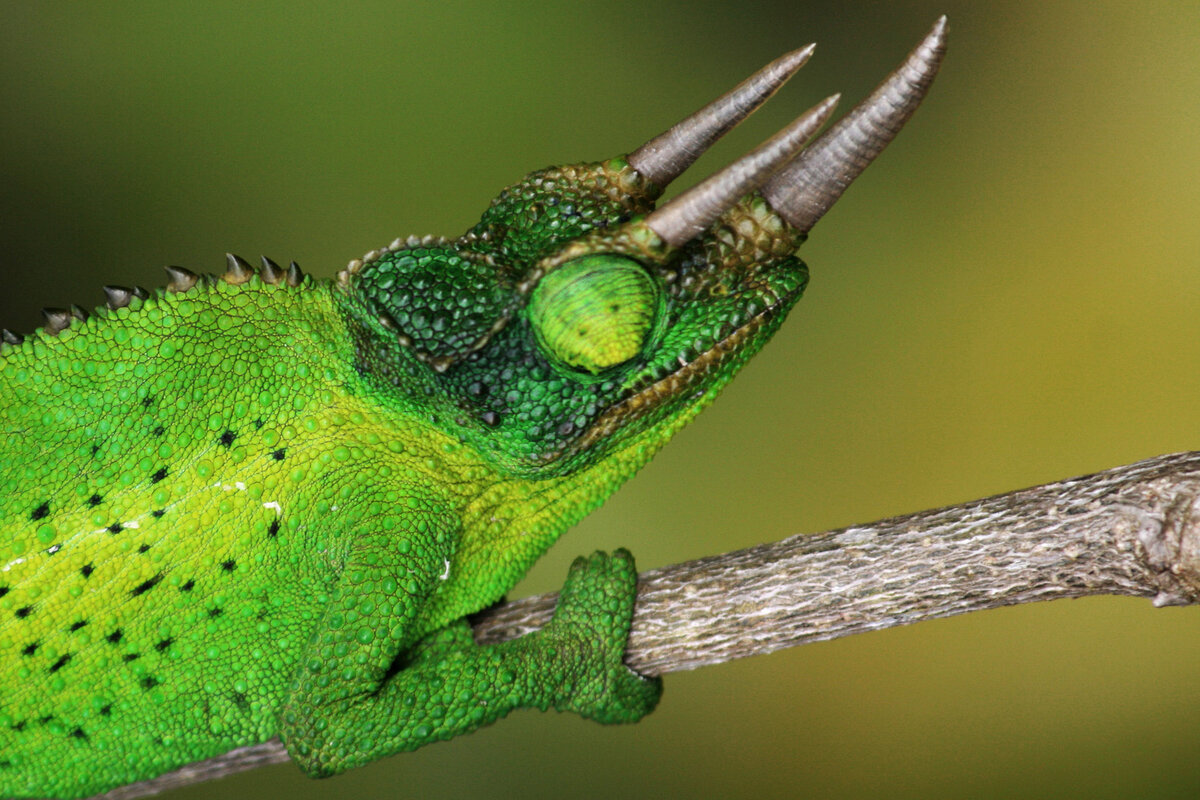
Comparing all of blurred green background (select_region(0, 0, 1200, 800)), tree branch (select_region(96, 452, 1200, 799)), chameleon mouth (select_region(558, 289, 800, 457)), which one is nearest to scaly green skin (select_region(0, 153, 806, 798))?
chameleon mouth (select_region(558, 289, 800, 457))

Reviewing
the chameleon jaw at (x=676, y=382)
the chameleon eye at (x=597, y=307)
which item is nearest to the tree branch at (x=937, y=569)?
the chameleon jaw at (x=676, y=382)

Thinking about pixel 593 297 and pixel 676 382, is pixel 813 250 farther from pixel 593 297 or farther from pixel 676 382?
pixel 593 297

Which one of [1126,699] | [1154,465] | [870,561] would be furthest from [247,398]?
[1126,699]

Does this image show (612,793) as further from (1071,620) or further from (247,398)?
(247,398)

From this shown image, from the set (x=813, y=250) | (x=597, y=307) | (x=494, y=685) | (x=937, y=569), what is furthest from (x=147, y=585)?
(x=813, y=250)

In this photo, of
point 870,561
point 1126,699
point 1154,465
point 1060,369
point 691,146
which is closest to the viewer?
point 1154,465

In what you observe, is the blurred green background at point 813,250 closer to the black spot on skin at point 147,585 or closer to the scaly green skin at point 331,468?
the scaly green skin at point 331,468
